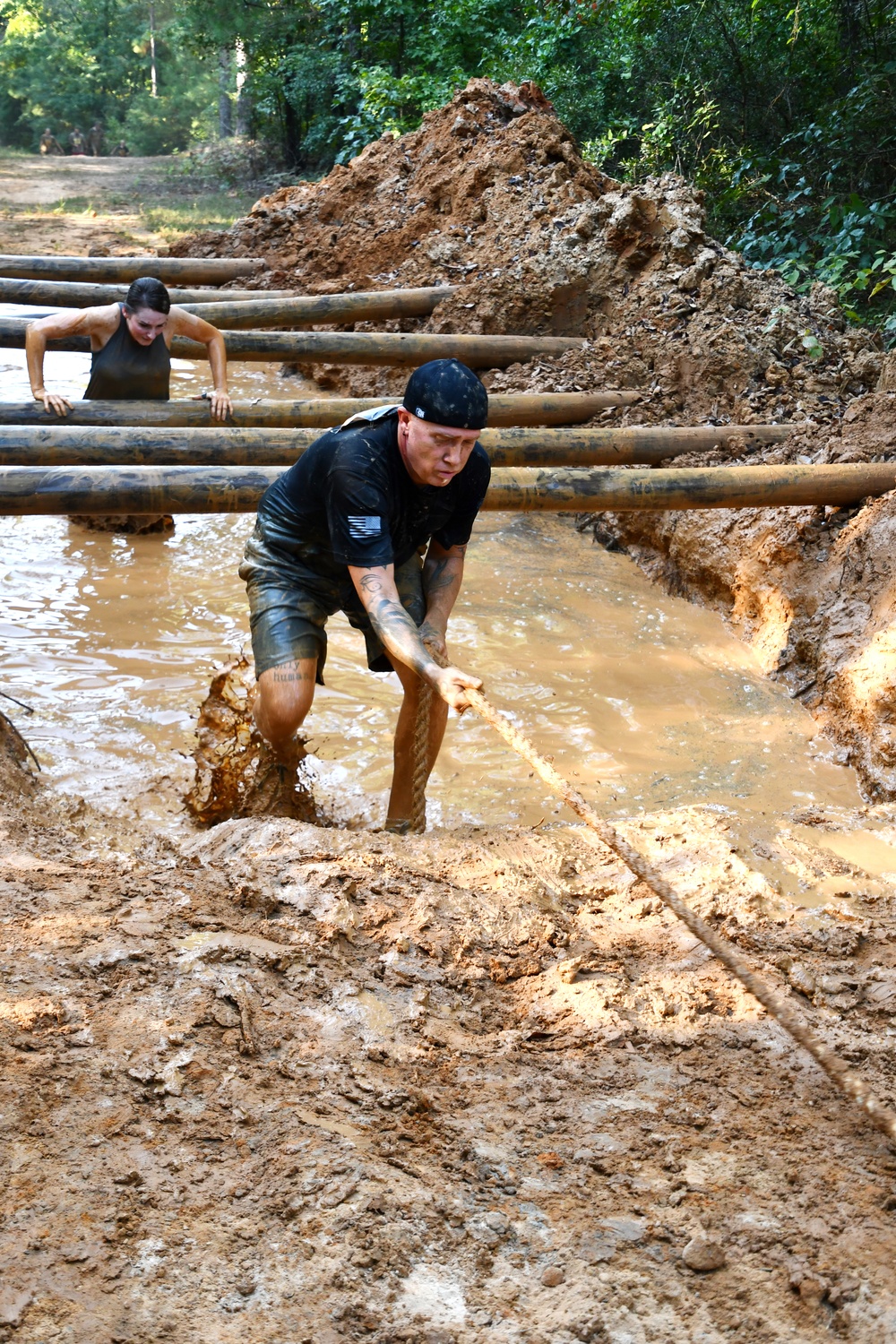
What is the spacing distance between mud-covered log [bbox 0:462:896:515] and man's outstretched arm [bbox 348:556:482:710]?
1.34m

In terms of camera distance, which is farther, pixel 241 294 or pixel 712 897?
pixel 241 294

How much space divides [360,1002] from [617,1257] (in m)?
0.85

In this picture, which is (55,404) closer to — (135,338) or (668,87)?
(135,338)

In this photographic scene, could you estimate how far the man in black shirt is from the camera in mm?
3043

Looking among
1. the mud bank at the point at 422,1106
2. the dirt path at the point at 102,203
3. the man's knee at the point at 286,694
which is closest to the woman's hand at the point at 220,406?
the man's knee at the point at 286,694

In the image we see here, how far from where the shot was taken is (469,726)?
480 centimetres

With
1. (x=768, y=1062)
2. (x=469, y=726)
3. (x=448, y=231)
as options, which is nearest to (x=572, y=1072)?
(x=768, y=1062)

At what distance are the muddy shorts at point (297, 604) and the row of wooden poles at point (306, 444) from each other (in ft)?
2.51

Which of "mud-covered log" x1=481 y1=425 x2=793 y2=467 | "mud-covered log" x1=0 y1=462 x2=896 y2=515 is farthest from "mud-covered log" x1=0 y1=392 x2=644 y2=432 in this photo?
"mud-covered log" x1=0 y1=462 x2=896 y2=515

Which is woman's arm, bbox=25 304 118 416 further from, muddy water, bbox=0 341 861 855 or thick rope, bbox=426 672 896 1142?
thick rope, bbox=426 672 896 1142

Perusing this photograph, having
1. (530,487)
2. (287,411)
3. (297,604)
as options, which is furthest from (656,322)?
(297,604)

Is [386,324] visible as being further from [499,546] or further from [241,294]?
[499,546]

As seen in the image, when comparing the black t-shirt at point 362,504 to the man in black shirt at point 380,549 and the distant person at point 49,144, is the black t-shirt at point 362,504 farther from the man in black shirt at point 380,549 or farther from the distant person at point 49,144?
the distant person at point 49,144

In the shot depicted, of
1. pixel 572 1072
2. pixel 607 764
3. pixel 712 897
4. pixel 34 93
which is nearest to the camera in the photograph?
pixel 572 1072
